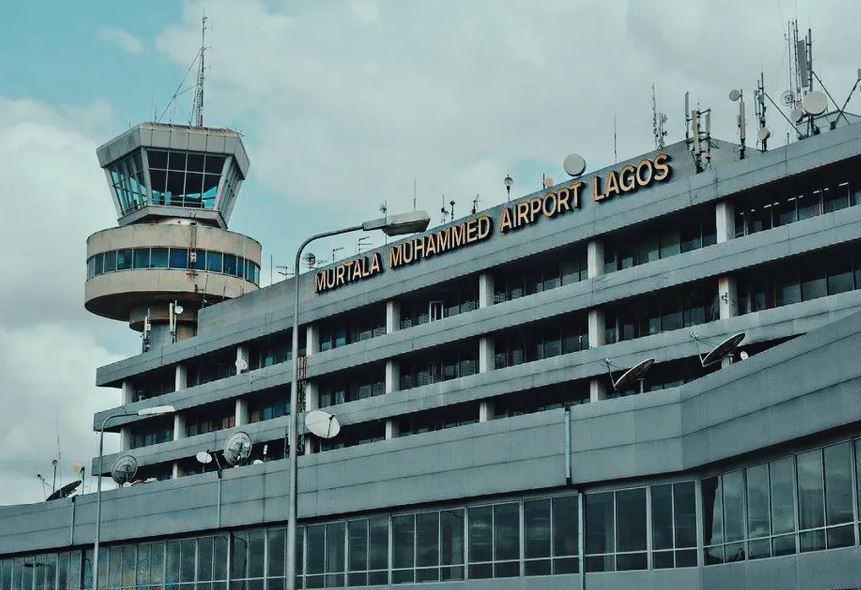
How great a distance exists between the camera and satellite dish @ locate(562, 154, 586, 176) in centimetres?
6372

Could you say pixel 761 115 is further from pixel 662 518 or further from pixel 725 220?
pixel 662 518

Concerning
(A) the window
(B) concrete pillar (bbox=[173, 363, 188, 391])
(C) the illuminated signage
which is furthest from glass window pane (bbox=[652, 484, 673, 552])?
(B) concrete pillar (bbox=[173, 363, 188, 391])

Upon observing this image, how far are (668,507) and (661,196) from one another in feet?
64.5

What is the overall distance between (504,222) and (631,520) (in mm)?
24875

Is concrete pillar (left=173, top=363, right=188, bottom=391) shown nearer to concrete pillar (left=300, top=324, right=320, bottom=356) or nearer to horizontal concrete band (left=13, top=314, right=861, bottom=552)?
concrete pillar (left=300, top=324, right=320, bottom=356)

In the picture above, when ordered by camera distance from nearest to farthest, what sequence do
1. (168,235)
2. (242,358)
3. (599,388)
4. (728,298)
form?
(728,298) < (599,388) < (242,358) < (168,235)

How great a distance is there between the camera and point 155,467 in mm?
92250

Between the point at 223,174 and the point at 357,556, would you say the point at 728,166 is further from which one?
the point at 223,174

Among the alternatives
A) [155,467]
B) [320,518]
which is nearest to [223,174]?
[155,467]

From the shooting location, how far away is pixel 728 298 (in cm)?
5697

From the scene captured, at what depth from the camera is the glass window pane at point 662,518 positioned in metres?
42.7

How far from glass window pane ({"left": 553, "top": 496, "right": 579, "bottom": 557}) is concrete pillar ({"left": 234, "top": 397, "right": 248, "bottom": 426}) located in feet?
132

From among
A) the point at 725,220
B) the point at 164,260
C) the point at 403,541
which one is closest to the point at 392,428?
the point at 403,541

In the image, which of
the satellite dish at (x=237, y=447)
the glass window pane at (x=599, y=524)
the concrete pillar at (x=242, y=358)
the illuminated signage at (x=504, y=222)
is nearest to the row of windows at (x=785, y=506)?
the glass window pane at (x=599, y=524)
